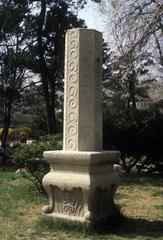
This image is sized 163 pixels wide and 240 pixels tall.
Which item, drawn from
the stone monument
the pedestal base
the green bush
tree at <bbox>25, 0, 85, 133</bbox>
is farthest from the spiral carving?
tree at <bbox>25, 0, 85, 133</bbox>

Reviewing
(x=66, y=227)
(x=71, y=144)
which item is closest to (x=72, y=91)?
(x=71, y=144)

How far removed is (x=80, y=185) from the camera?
6691 millimetres

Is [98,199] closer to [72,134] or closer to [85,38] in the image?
[72,134]

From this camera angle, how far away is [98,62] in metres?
7.33

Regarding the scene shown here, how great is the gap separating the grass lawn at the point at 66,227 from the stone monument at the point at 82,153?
0.94 ft

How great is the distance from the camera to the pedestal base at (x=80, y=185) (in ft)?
22.0

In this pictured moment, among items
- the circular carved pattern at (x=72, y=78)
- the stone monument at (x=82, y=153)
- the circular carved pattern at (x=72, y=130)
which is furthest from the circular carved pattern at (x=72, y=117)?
the circular carved pattern at (x=72, y=78)

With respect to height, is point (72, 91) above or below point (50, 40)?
below

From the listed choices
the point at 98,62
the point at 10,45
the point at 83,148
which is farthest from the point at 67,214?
the point at 10,45

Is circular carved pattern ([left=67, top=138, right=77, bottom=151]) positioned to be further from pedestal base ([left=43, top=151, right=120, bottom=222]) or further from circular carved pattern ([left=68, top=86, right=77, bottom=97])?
circular carved pattern ([left=68, top=86, right=77, bottom=97])

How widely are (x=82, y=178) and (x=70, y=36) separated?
2275mm

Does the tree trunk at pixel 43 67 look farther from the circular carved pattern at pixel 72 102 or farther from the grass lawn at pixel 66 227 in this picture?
the circular carved pattern at pixel 72 102

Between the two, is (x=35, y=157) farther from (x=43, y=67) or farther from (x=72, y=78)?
(x=43, y=67)

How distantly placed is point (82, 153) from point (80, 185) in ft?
1.52
